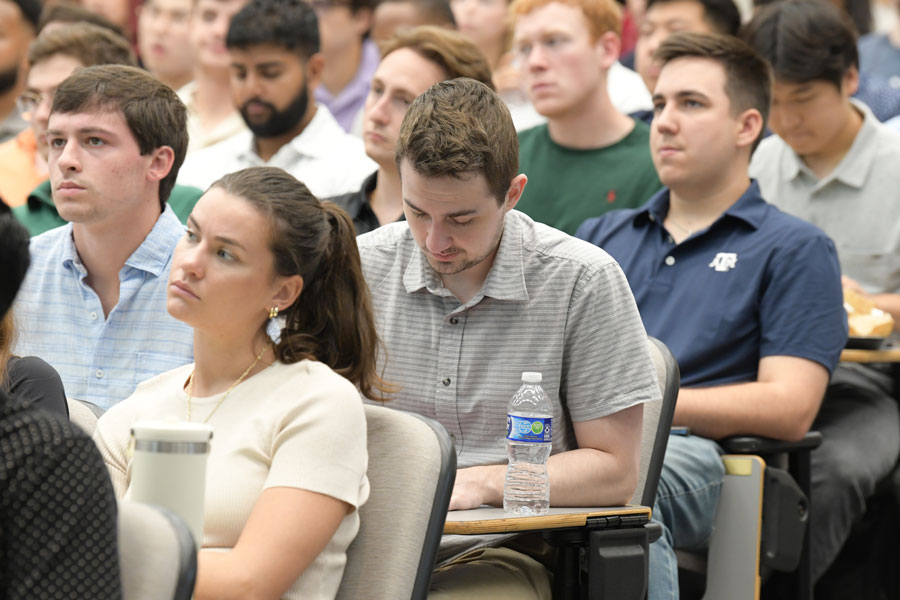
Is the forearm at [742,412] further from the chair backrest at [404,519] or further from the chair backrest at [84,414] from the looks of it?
the chair backrest at [84,414]

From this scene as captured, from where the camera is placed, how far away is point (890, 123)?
479cm

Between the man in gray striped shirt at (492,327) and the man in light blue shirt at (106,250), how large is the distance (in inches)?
23.8

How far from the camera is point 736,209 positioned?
3408mm

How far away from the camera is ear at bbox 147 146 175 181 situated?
118 inches

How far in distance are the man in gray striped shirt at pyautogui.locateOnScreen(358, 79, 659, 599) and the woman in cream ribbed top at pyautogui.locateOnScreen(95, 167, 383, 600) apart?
0.80 feet

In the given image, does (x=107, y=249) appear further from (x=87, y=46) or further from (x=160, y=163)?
(x=87, y=46)

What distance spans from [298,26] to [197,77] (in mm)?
1122

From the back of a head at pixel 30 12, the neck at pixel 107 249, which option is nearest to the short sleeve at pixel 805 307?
the neck at pixel 107 249

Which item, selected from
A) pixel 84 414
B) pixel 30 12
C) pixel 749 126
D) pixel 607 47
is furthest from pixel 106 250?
pixel 30 12

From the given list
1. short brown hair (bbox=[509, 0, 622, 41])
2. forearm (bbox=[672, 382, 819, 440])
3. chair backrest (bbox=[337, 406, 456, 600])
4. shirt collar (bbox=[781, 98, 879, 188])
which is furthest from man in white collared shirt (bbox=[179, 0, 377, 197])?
chair backrest (bbox=[337, 406, 456, 600])

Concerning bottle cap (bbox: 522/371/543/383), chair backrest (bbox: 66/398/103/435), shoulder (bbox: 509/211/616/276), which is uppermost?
shoulder (bbox: 509/211/616/276)

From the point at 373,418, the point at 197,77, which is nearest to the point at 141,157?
the point at 373,418

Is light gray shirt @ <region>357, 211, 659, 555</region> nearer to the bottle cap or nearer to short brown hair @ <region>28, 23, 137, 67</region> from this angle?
the bottle cap

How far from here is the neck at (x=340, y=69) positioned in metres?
5.76
